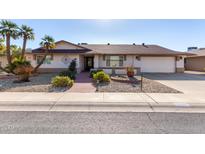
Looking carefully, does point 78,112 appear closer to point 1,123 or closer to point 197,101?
point 1,123

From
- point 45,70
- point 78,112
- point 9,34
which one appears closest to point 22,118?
point 78,112

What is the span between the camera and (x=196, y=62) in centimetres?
3338

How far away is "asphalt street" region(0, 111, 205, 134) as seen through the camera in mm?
4833

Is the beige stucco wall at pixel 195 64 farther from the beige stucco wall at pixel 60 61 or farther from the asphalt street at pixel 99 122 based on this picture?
the asphalt street at pixel 99 122

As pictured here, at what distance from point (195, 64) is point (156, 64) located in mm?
13431

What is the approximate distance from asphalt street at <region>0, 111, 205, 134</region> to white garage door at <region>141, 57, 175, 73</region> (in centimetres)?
1893

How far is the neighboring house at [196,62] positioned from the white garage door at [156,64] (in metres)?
9.07

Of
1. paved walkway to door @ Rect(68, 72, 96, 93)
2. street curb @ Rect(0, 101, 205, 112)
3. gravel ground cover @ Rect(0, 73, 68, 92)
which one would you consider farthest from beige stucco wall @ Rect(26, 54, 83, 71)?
street curb @ Rect(0, 101, 205, 112)

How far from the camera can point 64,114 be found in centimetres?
629

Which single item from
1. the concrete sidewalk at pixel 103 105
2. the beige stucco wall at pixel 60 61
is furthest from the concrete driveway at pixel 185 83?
the beige stucco wall at pixel 60 61

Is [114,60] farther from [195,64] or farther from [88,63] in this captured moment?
[195,64]

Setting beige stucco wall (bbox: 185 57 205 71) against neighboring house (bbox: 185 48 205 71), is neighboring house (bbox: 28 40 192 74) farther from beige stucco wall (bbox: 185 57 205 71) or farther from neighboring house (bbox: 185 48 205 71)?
beige stucco wall (bbox: 185 57 205 71)

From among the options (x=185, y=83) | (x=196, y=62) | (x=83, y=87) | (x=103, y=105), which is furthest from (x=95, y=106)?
(x=196, y=62)

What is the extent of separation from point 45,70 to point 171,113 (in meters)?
20.6
